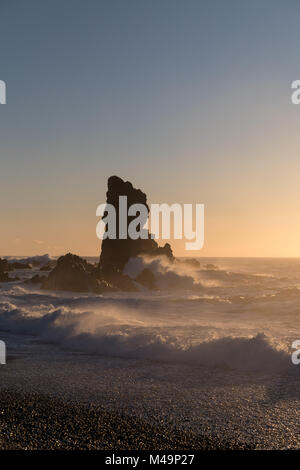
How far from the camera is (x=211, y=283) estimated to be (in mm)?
44750

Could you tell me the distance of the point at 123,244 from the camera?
165 ft

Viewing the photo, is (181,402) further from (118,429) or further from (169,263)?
(169,263)

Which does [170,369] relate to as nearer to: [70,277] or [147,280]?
[70,277]

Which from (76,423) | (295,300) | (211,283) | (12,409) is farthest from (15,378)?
(211,283)

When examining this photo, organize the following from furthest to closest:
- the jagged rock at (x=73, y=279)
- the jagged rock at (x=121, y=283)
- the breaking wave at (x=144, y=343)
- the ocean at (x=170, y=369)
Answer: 1. the jagged rock at (x=121, y=283)
2. the jagged rock at (x=73, y=279)
3. the breaking wave at (x=144, y=343)
4. the ocean at (x=170, y=369)

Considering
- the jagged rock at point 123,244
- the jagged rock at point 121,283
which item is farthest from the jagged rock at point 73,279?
the jagged rock at point 123,244

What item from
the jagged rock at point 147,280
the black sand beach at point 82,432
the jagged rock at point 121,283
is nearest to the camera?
the black sand beach at point 82,432

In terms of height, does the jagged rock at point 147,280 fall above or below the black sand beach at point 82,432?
below

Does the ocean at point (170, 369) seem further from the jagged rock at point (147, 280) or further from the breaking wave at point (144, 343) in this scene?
the jagged rock at point (147, 280)

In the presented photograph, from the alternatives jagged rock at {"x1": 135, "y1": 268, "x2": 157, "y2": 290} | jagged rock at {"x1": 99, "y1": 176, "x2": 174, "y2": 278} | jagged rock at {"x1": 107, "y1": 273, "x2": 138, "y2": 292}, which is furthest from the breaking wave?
jagged rock at {"x1": 99, "y1": 176, "x2": 174, "y2": 278}

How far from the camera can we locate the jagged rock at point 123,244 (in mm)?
50062

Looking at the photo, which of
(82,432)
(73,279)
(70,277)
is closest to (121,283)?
(73,279)
